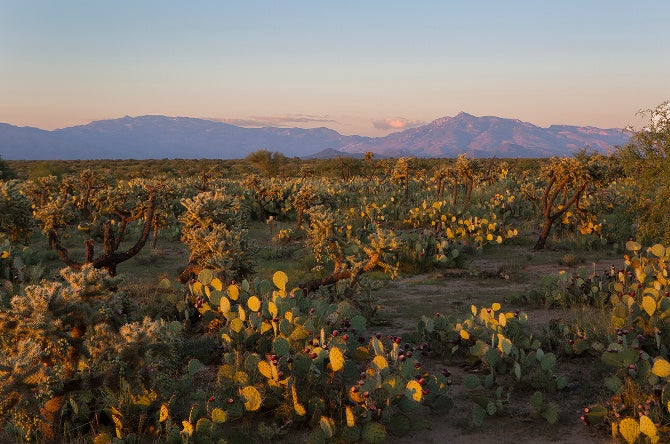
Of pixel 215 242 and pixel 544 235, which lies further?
pixel 544 235

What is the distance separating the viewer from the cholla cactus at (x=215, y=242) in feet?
26.8

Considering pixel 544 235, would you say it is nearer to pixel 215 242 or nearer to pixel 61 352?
pixel 215 242

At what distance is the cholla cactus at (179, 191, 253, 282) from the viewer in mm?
8180

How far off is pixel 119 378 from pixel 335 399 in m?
2.01

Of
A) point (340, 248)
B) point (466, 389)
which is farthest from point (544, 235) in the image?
point (466, 389)

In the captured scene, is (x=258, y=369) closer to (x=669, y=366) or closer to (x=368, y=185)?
(x=669, y=366)

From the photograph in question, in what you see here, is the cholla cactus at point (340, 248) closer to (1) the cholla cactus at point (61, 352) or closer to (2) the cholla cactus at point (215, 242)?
(2) the cholla cactus at point (215, 242)

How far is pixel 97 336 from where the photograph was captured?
489 centimetres

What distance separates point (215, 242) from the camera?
823cm

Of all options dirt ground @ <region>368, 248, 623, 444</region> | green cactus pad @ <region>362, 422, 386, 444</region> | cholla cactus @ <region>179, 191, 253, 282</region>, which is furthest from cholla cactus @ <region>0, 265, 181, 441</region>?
cholla cactus @ <region>179, 191, 253, 282</region>

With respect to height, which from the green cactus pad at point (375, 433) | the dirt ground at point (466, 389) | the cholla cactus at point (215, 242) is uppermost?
the cholla cactus at point (215, 242)

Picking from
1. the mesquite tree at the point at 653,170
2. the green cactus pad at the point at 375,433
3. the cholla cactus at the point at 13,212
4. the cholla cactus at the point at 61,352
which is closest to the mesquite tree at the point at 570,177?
the mesquite tree at the point at 653,170

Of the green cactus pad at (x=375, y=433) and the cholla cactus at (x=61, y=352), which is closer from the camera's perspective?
the cholla cactus at (x=61, y=352)

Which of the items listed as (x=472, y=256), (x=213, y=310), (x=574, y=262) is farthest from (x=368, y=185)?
(x=213, y=310)
